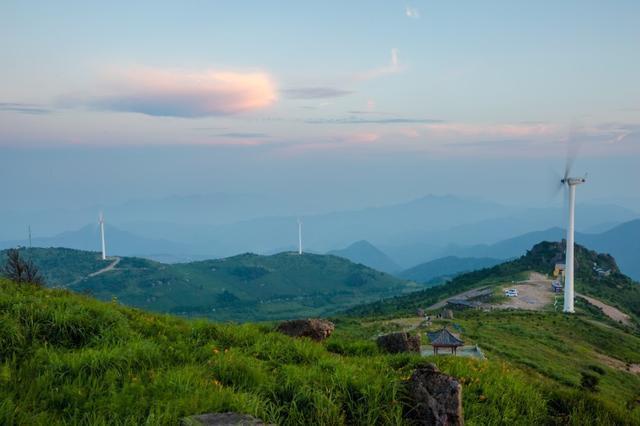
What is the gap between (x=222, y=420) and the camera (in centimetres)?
776

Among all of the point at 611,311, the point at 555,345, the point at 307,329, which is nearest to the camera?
the point at 307,329

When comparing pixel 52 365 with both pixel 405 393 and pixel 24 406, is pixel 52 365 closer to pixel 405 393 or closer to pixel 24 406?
pixel 24 406

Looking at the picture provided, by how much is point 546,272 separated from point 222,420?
164873 mm

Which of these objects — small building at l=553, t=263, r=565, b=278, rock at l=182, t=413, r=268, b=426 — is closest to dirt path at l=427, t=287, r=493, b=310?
small building at l=553, t=263, r=565, b=278

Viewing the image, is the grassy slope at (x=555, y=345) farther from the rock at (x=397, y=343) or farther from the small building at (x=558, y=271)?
the small building at (x=558, y=271)

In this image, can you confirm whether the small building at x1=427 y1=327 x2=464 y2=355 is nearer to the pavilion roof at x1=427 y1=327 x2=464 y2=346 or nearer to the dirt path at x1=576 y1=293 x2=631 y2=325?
the pavilion roof at x1=427 y1=327 x2=464 y2=346

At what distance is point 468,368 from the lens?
12.2 metres

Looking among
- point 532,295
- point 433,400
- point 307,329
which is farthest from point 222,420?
point 532,295

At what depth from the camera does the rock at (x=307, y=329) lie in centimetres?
1558

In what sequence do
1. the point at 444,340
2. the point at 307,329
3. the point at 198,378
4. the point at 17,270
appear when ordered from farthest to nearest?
the point at 444,340 → the point at 17,270 → the point at 307,329 → the point at 198,378

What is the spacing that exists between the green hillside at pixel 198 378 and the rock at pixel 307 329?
190 centimetres

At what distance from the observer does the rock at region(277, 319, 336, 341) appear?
15.6 metres

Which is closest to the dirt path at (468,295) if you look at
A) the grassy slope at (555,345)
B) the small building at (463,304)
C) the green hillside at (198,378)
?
the small building at (463,304)

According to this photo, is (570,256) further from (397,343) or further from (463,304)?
(397,343)
